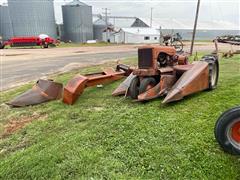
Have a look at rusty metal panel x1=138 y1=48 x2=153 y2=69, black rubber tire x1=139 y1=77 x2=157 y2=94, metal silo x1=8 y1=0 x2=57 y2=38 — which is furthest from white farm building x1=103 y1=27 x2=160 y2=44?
black rubber tire x1=139 y1=77 x2=157 y2=94

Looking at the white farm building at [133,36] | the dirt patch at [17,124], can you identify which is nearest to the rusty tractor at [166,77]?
the dirt patch at [17,124]

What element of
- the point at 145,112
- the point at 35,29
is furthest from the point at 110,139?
the point at 35,29

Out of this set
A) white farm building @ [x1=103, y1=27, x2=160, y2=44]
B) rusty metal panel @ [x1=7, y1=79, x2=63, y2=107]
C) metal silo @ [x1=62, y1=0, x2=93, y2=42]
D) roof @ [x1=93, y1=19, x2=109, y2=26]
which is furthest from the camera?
roof @ [x1=93, y1=19, x2=109, y2=26]

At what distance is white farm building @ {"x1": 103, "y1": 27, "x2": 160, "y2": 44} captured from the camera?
150 ft

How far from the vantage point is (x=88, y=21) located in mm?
50281

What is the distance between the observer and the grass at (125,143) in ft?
9.27

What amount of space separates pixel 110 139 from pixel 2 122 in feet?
8.49

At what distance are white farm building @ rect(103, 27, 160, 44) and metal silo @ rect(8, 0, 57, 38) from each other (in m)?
11.5

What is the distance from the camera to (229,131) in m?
2.86

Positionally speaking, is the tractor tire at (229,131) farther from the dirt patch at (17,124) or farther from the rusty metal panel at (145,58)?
the dirt patch at (17,124)

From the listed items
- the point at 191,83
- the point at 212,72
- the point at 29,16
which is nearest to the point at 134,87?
the point at 191,83

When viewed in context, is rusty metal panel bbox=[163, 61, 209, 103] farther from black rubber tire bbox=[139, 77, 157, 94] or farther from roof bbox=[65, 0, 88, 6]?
roof bbox=[65, 0, 88, 6]

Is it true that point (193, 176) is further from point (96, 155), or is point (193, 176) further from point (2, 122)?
point (2, 122)

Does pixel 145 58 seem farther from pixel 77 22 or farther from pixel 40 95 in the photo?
pixel 77 22
